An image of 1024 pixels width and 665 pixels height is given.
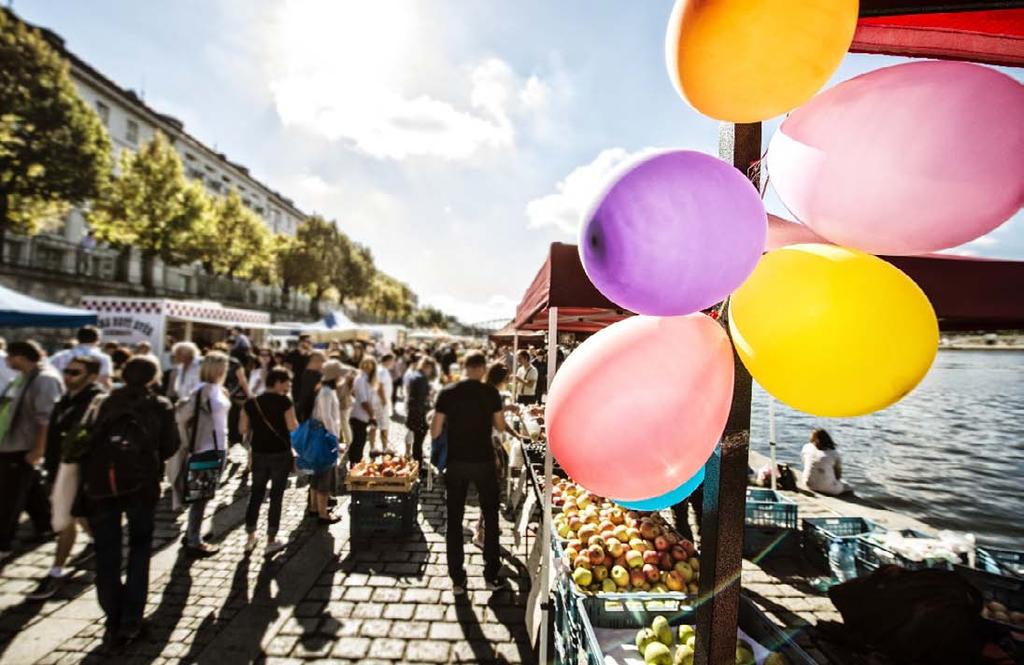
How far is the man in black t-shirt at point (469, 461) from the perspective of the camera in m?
4.31

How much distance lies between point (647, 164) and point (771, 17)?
0.46 meters

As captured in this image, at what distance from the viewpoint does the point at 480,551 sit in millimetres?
5125

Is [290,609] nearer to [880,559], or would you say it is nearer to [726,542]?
[726,542]

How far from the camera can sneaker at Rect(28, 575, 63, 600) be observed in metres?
3.86

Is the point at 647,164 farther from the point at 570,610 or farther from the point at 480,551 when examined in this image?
the point at 480,551

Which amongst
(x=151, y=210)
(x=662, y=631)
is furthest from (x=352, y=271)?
(x=662, y=631)

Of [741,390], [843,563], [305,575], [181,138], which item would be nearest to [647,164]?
[741,390]

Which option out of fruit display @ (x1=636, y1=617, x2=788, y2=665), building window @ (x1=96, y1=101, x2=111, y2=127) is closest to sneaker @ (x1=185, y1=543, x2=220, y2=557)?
fruit display @ (x1=636, y1=617, x2=788, y2=665)

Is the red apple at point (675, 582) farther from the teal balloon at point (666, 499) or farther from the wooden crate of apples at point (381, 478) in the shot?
the wooden crate of apples at point (381, 478)

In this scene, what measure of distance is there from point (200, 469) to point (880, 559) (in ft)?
21.8

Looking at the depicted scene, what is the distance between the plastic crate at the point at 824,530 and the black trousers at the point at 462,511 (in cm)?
366

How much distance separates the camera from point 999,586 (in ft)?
12.4

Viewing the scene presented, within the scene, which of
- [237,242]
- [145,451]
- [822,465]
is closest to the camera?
[145,451]

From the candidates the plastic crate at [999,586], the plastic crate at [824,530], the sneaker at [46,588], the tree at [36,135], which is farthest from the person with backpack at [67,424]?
the tree at [36,135]
